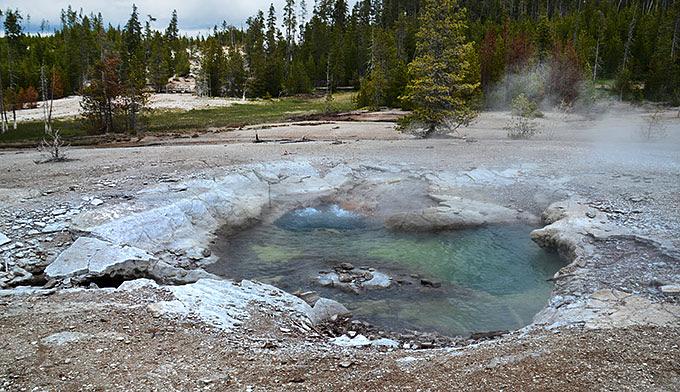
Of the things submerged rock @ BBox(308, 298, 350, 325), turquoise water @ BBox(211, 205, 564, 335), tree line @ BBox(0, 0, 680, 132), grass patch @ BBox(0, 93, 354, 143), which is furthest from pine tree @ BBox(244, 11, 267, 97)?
submerged rock @ BBox(308, 298, 350, 325)

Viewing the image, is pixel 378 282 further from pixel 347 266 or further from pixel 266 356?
pixel 266 356

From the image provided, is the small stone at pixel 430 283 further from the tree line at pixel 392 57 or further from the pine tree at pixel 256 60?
the pine tree at pixel 256 60

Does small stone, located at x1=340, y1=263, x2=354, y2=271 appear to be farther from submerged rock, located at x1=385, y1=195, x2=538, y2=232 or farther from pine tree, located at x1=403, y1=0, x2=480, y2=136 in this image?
pine tree, located at x1=403, y1=0, x2=480, y2=136

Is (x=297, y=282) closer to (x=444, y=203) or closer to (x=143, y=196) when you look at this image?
(x=143, y=196)

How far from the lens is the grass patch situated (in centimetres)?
3628

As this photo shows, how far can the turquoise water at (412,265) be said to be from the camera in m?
10.4

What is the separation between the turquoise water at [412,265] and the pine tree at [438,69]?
534 inches

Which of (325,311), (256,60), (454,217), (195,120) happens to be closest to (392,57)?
(195,120)

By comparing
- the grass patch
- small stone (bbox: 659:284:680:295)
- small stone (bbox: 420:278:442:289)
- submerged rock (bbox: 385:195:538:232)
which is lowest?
small stone (bbox: 420:278:442:289)

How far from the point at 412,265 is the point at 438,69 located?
679 inches

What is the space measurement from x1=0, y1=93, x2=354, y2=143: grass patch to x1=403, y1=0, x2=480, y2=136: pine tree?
48.7ft

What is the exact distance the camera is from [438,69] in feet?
90.2

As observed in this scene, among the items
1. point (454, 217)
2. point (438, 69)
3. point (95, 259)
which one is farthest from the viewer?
point (438, 69)

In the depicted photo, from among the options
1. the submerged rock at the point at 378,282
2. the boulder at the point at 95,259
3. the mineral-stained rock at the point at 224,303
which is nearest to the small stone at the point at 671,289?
the submerged rock at the point at 378,282
